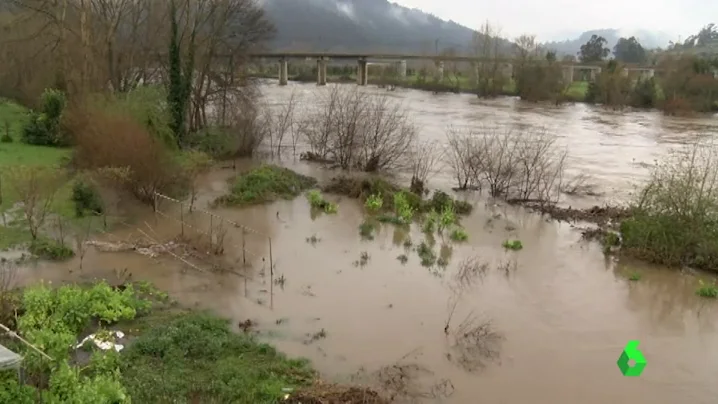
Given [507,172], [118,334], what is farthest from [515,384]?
[507,172]

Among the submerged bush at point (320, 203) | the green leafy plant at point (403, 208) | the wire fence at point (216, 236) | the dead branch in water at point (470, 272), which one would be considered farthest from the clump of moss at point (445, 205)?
the wire fence at point (216, 236)

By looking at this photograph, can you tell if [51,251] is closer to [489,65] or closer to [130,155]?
[130,155]

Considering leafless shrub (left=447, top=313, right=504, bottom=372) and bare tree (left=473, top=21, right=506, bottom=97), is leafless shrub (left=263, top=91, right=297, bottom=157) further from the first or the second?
bare tree (left=473, top=21, right=506, bottom=97)

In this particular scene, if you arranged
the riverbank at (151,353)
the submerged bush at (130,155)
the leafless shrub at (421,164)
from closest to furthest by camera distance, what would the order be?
the riverbank at (151,353)
the submerged bush at (130,155)
the leafless shrub at (421,164)

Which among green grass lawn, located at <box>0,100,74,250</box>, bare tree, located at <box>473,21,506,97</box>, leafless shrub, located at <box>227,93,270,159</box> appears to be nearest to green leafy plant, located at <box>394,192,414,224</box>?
green grass lawn, located at <box>0,100,74,250</box>

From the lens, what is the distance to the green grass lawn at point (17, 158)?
16.6 meters

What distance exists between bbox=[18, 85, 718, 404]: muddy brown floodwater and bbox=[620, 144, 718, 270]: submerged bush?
2.27 feet

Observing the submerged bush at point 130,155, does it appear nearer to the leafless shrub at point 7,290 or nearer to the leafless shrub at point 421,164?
the leafless shrub at point 7,290

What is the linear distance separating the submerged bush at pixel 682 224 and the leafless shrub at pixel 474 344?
6836 mm

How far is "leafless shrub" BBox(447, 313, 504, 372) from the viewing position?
1161 cm

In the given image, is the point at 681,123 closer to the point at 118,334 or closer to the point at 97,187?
the point at 97,187

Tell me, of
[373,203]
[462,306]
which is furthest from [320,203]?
[462,306]

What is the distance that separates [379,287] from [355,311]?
5.13 feet

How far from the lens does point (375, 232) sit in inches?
764
